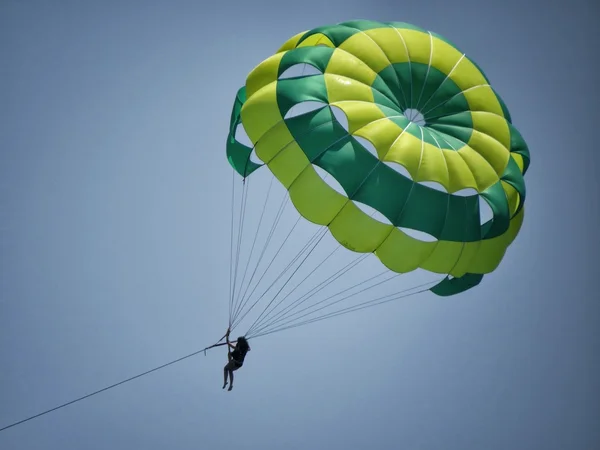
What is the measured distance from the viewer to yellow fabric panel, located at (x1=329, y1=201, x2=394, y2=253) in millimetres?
14398

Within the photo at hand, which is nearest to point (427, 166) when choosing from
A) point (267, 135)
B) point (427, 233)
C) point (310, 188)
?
point (427, 233)

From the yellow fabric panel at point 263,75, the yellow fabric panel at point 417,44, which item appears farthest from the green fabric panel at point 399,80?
the yellow fabric panel at point 263,75

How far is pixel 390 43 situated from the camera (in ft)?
49.8

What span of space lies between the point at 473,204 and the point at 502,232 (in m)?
0.72

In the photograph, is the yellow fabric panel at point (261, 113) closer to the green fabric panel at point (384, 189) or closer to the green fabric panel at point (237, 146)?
Result: the green fabric panel at point (237, 146)

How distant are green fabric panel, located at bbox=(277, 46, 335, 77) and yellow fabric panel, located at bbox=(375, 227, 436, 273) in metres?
3.41

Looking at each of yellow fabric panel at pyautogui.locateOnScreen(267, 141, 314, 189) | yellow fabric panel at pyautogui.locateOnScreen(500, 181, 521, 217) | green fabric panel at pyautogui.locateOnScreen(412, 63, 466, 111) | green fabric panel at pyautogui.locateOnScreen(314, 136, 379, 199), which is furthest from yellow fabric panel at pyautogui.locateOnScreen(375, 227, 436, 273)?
green fabric panel at pyautogui.locateOnScreen(412, 63, 466, 111)

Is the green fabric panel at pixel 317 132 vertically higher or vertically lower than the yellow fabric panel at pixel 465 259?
higher

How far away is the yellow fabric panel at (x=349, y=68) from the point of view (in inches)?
571

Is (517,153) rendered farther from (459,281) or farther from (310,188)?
(310,188)

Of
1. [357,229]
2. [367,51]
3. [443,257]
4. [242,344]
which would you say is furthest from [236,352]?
[367,51]

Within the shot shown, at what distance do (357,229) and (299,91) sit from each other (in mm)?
2682

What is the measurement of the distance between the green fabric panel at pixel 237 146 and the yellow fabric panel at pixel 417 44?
3399 mm

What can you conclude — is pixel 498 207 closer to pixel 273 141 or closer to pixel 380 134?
pixel 380 134
